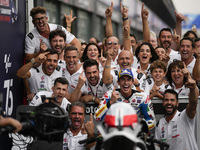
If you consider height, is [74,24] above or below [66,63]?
above

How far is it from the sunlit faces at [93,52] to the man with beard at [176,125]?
2434mm

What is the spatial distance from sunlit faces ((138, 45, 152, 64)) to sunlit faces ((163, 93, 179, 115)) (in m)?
1.86

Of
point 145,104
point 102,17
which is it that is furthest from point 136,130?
point 102,17

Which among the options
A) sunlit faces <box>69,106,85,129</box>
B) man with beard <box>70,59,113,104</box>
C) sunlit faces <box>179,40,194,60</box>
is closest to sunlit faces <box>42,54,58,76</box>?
man with beard <box>70,59,113,104</box>

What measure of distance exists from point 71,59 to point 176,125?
2.37 m

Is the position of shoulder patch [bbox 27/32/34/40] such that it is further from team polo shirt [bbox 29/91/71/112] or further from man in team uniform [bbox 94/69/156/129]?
man in team uniform [bbox 94/69/156/129]

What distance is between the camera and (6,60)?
5.98 m

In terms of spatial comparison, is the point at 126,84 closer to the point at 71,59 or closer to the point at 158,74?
the point at 158,74

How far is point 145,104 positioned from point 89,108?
120 centimetres

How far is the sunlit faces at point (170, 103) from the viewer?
5.73 metres

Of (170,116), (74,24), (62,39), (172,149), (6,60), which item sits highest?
(74,24)

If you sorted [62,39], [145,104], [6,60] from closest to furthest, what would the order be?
[145,104]
[6,60]
[62,39]

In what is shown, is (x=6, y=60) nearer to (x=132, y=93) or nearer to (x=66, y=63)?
(x=66, y=63)

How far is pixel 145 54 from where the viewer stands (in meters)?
7.56
